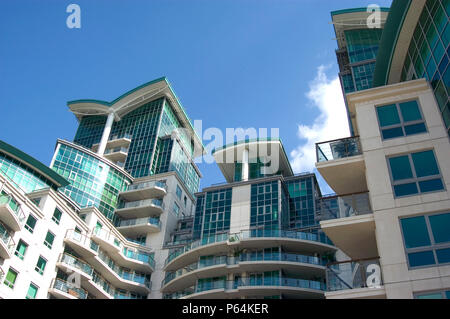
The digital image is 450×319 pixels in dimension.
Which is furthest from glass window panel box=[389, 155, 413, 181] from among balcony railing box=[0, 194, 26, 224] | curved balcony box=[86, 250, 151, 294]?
curved balcony box=[86, 250, 151, 294]

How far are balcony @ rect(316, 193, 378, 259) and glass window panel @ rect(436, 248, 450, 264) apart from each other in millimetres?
2620

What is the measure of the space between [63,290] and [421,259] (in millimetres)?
32148

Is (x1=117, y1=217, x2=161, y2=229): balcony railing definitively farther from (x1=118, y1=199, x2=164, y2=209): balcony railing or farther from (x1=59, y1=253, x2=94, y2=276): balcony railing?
(x1=59, y1=253, x2=94, y2=276): balcony railing

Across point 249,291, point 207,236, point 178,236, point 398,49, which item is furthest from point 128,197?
point 398,49

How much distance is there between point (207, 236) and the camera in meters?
49.1

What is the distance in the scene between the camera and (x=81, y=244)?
137 ft

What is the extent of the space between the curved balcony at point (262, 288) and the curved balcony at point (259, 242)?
3810 mm

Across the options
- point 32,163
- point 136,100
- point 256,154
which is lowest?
point 32,163

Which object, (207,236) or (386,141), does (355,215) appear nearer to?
(386,141)

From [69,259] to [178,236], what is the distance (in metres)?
16.9

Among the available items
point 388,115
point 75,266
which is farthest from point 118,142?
point 388,115

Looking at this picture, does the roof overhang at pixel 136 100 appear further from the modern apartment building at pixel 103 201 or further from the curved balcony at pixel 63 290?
the curved balcony at pixel 63 290

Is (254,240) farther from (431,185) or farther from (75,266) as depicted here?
(431,185)

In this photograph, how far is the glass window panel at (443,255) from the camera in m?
14.2
